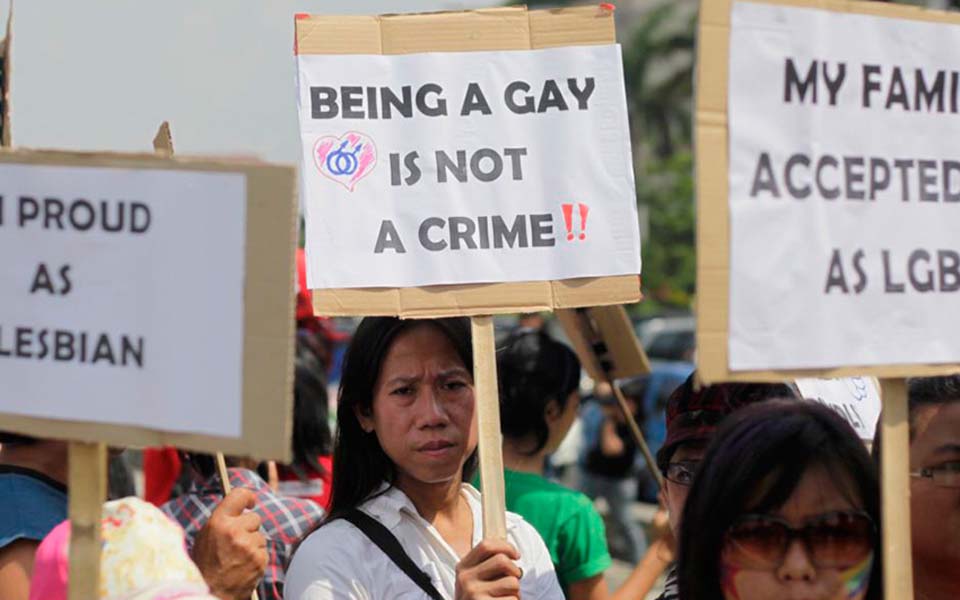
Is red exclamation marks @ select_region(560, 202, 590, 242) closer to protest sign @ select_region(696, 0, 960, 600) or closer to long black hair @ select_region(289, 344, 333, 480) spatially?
protest sign @ select_region(696, 0, 960, 600)

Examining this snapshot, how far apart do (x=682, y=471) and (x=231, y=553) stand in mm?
1030

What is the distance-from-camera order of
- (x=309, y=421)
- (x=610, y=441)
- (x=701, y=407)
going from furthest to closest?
(x=610, y=441), (x=309, y=421), (x=701, y=407)

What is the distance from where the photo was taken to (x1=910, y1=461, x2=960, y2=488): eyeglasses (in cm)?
319

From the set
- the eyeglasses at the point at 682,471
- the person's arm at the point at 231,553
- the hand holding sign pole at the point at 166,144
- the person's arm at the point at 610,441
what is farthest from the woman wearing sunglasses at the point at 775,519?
the person's arm at the point at 610,441

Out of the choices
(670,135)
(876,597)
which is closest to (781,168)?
(876,597)

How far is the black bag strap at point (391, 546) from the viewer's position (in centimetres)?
335

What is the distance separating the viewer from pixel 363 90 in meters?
3.49

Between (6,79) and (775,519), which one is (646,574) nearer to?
(775,519)

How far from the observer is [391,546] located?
3383 mm

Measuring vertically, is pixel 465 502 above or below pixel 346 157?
below

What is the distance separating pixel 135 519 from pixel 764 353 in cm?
107

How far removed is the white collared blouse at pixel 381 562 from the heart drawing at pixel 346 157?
732 mm

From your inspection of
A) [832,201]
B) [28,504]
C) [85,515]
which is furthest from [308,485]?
[832,201]

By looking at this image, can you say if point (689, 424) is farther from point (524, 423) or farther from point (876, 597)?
point (524, 423)
